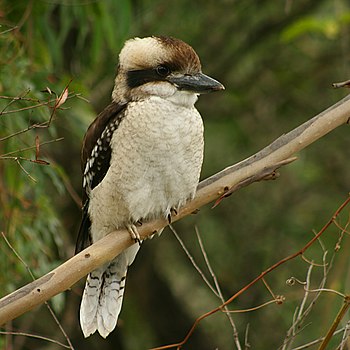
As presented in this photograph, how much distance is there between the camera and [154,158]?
276 cm

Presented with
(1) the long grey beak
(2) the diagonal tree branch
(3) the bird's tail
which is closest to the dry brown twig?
(2) the diagonal tree branch

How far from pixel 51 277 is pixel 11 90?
44.3 inches

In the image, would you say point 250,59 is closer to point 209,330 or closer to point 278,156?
point 209,330

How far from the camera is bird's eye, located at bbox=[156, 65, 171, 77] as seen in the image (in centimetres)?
285

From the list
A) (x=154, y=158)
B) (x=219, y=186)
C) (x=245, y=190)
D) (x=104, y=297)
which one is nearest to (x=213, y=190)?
(x=219, y=186)

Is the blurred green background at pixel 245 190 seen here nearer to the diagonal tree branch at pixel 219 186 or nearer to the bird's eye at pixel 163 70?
the bird's eye at pixel 163 70

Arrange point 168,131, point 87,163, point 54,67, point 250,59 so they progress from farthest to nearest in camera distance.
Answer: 1. point 250,59
2. point 54,67
3. point 87,163
4. point 168,131

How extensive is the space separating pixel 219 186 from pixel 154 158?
36 centimetres

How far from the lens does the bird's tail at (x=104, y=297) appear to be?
3.18 m

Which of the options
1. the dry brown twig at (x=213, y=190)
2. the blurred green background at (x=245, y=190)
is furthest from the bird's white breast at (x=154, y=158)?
the blurred green background at (x=245, y=190)

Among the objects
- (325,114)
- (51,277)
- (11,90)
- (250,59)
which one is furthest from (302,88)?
(51,277)

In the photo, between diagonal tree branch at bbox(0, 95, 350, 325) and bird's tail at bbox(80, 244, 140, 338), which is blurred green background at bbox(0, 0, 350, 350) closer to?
bird's tail at bbox(80, 244, 140, 338)

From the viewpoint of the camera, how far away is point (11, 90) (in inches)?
124

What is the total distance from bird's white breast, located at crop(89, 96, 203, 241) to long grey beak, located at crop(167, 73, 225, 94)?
0.07 metres
